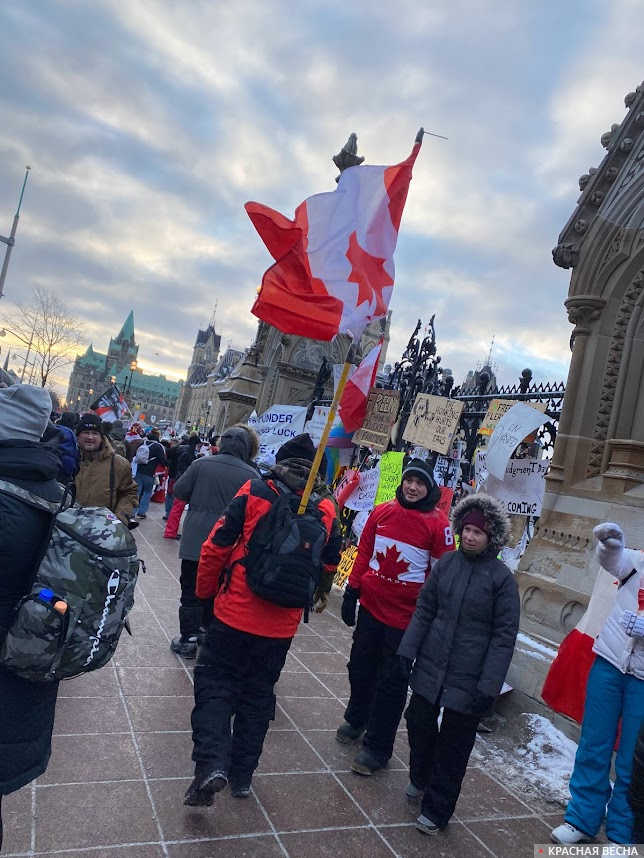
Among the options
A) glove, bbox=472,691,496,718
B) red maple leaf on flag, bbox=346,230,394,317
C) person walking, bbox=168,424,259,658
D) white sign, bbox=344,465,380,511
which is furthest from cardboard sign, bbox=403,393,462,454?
glove, bbox=472,691,496,718

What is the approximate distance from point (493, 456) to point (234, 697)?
3.59 m

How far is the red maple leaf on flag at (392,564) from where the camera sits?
4.36 m

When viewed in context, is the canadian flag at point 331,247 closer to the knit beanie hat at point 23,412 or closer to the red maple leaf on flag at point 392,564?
the red maple leaf on flag at point 392,564

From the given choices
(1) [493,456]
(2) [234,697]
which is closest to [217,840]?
(2) [234,697]

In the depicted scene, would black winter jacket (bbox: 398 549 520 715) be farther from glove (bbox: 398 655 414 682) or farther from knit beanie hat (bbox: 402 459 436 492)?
knit beanie hat (bbox: 402 459 436 492)

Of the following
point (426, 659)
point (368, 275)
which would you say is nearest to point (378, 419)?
point (368, 275)

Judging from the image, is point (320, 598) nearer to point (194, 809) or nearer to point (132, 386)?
point (194, 809)

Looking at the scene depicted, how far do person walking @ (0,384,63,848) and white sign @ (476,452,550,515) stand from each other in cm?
461

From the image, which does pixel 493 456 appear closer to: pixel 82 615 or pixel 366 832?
pixel 366 832

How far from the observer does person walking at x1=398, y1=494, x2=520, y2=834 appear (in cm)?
355

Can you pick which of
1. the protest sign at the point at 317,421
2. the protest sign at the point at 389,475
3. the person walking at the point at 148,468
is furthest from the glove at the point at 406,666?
the person walking at the point at 148,468

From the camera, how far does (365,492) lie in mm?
8211

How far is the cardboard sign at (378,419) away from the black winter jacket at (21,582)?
258 inches

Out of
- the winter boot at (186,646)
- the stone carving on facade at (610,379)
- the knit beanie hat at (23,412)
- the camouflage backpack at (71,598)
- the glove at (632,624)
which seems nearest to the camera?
the camouflage backpack at (71,598)
